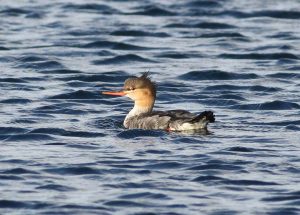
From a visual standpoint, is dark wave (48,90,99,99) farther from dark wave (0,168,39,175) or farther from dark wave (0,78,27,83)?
dark wave (0,168,39,175)

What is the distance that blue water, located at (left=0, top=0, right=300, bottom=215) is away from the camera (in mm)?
12297

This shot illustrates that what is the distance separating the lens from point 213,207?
11820 mm

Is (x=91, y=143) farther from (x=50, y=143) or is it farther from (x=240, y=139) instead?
(x=240, y=139)

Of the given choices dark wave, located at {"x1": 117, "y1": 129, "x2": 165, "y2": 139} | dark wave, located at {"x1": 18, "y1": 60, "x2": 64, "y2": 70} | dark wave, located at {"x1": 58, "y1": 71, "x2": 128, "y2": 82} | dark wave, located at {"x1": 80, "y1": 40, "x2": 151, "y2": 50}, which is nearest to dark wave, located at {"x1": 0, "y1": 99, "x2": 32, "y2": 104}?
dark wave, located at {"x1": 58, "y1": 71, "x2": 128, "y2": 82}

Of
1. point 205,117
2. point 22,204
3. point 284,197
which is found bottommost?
point 284,197

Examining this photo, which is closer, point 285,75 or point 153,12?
point 285,75

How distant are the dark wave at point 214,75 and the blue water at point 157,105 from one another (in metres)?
0.04

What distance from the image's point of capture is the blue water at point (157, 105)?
1230 cm

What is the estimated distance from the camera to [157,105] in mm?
18422

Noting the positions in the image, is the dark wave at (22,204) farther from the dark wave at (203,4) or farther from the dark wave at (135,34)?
the dark wave at (203,4)

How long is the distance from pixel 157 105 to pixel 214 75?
100 inches

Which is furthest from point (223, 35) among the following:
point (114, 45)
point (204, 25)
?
point (114, 45)

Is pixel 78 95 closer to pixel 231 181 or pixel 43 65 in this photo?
pixel 43 65

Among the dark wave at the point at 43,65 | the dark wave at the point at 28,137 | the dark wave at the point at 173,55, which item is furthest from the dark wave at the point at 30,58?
the dark wave at the point at 28,137
